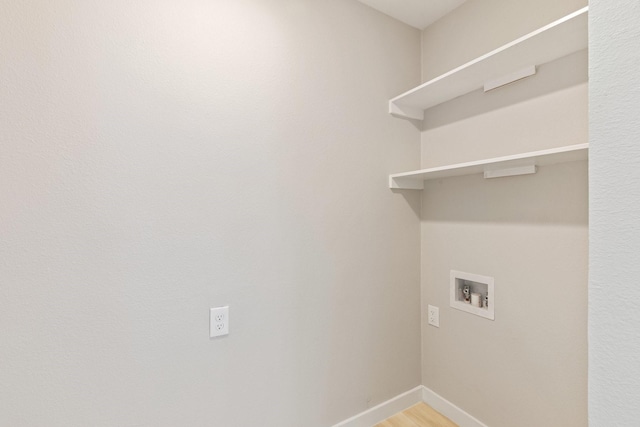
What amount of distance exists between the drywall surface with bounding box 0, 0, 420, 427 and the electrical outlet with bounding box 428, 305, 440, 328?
A: 233mm

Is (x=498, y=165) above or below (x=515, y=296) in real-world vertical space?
above

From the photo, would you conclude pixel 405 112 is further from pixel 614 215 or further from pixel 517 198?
pixel 614 215

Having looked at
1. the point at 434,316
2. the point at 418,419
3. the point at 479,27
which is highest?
the point at 479,27

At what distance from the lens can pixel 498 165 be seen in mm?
1371

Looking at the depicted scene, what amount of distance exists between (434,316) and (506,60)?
144 cm

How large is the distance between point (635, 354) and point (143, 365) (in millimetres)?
1389

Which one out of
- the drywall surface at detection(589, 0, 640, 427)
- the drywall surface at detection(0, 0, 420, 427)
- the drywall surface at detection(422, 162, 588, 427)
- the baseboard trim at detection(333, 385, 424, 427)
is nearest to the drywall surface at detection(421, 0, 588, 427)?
the drywall surface at detection(422, 162, 588, 427)

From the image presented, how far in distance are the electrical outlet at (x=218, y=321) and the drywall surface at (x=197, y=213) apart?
28mm

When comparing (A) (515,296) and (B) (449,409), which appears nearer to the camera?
(A) (515,296)

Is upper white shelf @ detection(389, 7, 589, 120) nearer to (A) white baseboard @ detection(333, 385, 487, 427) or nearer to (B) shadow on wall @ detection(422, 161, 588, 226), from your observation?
(B) shadow on wall @ detection(422, 161, 588, 226)

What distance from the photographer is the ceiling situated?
1.67 m

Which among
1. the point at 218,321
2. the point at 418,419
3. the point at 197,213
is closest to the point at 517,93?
the point at 197,213

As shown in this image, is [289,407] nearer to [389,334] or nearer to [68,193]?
[389,334]

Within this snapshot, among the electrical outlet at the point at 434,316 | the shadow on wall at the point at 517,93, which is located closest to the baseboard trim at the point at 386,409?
the electrical outlet at the point at 434,316
